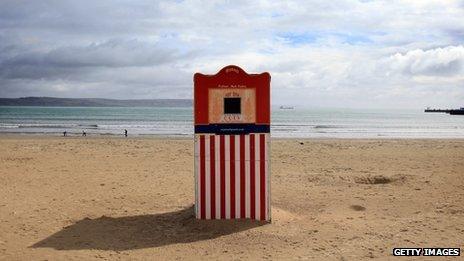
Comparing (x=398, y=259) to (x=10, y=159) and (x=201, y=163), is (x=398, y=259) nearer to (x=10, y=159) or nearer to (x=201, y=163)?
(x=201, y=163)

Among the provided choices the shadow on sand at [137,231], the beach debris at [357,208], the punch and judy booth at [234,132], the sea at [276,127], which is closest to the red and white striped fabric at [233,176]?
the punch and judy booth at [234,132]

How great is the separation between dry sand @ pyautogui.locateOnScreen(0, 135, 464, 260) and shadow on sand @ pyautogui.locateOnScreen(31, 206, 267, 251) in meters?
0.01

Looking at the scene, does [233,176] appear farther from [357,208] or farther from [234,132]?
[357,208]

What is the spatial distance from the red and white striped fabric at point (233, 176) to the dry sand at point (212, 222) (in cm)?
22

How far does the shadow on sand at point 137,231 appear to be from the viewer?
6141 mm

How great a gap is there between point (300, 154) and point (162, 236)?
11286 millimetres

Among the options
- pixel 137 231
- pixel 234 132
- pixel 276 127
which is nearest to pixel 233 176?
pixel 234 132

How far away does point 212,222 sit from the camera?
6.94 metres

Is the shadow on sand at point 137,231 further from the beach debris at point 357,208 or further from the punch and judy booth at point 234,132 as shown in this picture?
the beach debris at point 357,208

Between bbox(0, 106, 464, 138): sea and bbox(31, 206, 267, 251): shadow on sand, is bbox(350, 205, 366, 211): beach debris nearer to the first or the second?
bbox(31, 206, 267, 251): shadow on sand

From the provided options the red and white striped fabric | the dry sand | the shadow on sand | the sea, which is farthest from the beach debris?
the sea

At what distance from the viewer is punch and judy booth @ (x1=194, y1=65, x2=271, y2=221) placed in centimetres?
694

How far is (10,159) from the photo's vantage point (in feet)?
47.1

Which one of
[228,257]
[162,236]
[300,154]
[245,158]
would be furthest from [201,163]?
[300,154]
